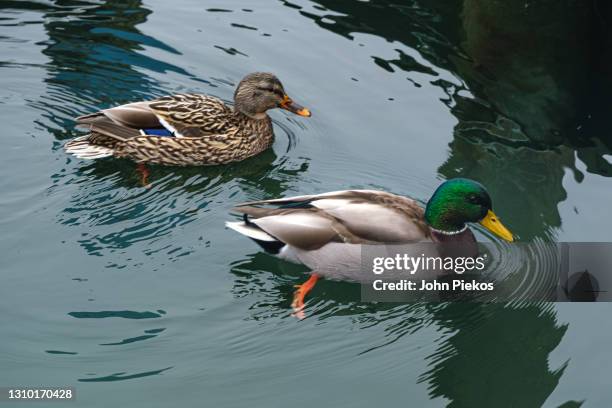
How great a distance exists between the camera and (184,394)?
5371 mm

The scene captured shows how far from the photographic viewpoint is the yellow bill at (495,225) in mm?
6547

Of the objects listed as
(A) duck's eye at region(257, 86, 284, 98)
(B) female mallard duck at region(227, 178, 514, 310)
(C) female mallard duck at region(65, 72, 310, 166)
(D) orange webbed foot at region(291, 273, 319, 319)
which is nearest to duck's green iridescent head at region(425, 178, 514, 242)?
(B) female mallard duck at region(227, 178, 514, 310)

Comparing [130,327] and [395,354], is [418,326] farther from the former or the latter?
[130,327]

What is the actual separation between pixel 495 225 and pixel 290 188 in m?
1.66

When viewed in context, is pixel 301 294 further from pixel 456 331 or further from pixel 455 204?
pixel 455 204

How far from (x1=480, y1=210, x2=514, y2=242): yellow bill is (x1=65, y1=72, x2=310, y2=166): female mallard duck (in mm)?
2080

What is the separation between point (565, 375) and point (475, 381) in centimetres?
50

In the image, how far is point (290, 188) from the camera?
7.59 metres

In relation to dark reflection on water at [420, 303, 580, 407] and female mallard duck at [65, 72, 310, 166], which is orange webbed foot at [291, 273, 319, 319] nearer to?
dark reflection on water at [420, 303, 580, 407]

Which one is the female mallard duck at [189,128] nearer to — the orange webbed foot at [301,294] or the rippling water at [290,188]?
the rippling water at [290,188]

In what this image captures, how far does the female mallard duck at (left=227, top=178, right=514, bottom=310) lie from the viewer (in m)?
6.32

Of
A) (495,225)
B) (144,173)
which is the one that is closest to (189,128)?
(144,173)

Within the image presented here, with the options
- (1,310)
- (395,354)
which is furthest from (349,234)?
(1,310)

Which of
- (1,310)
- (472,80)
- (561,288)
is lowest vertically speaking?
(1,310)
